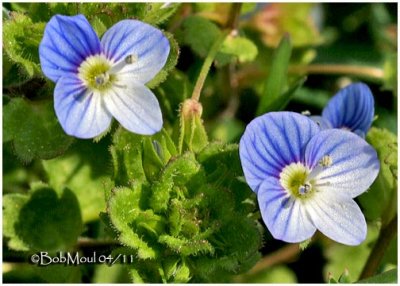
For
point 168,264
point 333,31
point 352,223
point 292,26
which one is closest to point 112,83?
point 168,264

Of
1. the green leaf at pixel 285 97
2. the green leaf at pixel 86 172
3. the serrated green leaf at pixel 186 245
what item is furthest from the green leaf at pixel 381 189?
the green leaf at pixel 86 172

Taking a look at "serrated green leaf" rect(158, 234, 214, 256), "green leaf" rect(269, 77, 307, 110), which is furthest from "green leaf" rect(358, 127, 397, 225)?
"serrated green leaf" rect(158, 234, 214, 256)

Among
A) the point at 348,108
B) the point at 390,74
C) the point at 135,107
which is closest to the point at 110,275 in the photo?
the point at 135,107

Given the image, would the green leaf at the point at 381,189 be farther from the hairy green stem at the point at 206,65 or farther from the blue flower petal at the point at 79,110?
the blue flower petal at the point at 79,110

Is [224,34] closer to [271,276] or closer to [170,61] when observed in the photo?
[170,61]

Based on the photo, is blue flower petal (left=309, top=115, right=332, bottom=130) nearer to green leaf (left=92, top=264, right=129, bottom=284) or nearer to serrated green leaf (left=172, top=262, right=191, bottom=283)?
serrated green leaf (left=172, top=262, right=191, bottom=283)

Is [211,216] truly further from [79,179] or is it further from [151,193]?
[79,179]
